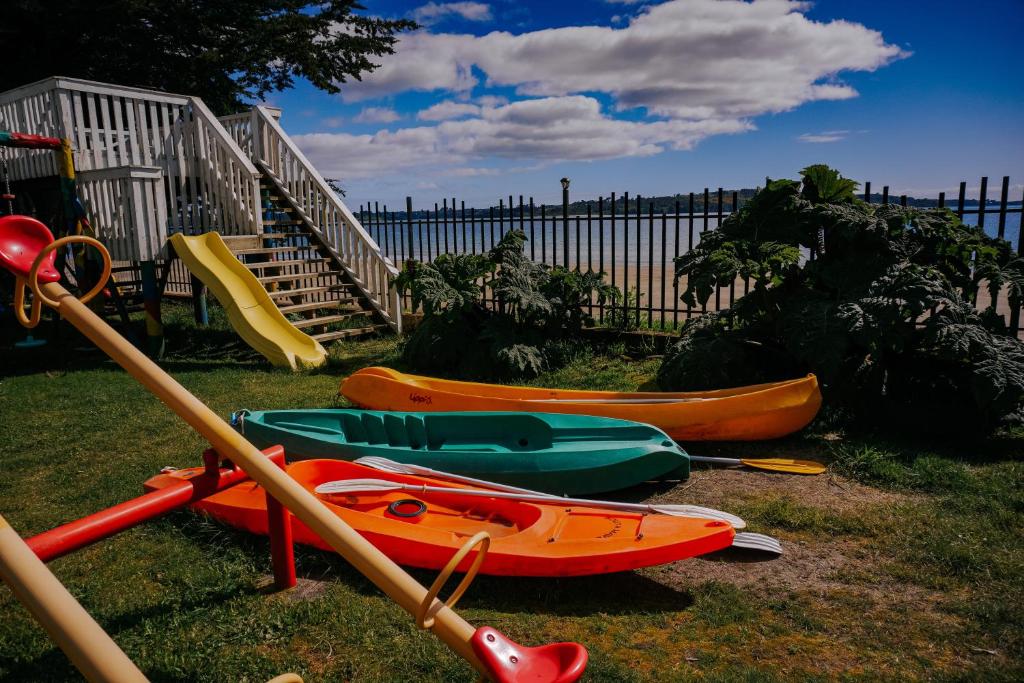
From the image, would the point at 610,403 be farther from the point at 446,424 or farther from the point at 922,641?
the point at 922,641

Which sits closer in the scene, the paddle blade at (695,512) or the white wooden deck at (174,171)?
the paddle blade at (695,512)

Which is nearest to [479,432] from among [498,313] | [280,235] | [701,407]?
[701,407]

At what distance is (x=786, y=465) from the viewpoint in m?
4.78

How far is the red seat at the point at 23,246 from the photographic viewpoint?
2.88 metres

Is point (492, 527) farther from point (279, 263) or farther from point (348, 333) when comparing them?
point (279, 263)

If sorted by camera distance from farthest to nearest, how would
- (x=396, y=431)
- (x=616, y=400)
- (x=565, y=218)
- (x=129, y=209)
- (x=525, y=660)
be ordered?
1. (x=565, y=218)
2. (x=129, y=209)
3. (x=616, y=400)
4. (x=396, y=431)
5. (x=525, y=660)

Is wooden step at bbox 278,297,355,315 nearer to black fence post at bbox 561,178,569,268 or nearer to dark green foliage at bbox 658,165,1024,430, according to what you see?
black fence post at bbox 561,178,569,268

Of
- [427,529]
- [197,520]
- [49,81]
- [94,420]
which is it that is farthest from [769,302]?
[49,81]

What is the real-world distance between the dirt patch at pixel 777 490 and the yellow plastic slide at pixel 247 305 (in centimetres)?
548

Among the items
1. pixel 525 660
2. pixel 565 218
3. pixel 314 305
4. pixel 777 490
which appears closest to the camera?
pixel 525 660

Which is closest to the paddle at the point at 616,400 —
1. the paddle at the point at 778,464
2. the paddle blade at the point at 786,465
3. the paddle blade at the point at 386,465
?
the paddle at the point at 778,464

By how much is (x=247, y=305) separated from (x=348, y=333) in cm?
153

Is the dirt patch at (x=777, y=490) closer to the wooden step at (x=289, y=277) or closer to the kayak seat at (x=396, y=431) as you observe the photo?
the kayak seat at (x=396, y=431)

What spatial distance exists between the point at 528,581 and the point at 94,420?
499 centimetres
